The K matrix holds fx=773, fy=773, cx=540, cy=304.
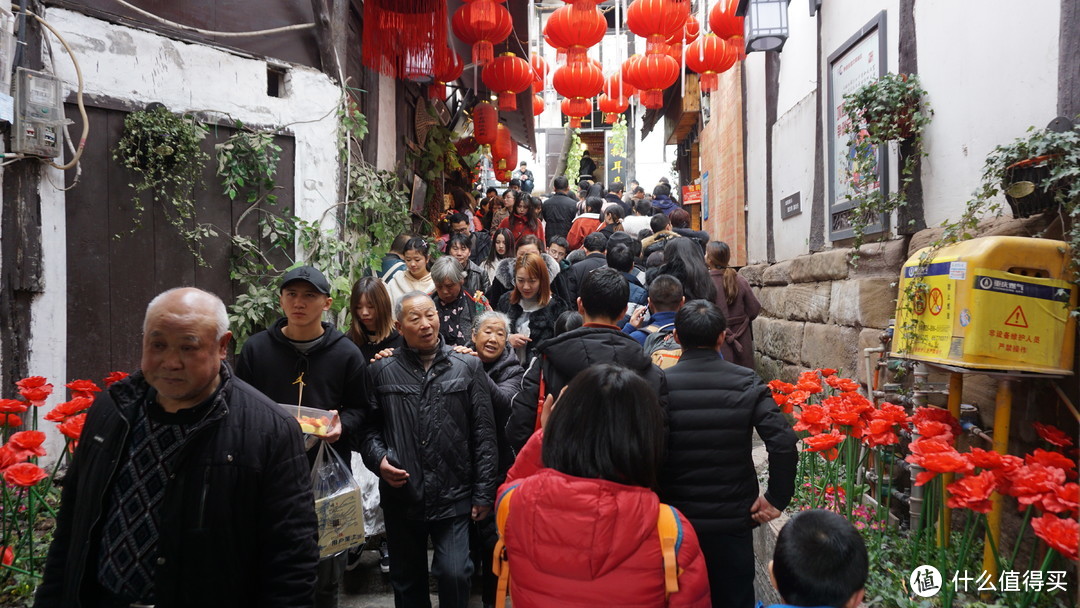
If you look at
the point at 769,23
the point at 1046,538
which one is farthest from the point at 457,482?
the point at 769,23

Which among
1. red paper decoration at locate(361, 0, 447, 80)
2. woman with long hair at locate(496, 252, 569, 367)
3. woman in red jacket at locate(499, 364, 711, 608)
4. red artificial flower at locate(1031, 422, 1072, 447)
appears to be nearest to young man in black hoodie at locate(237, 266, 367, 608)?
woman in red jacket at locate(499, 364, 711, 608)

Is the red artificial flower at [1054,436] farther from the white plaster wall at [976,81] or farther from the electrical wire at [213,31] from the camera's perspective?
the electrical wire at [213,31]

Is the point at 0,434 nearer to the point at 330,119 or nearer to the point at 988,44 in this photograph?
the point at 330,119

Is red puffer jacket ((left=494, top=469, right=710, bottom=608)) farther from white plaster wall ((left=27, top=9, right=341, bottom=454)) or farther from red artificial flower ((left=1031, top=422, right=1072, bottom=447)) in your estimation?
white plaster wall ((left=27, top=9, right=341, bottom=454))

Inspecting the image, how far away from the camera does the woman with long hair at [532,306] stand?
570cm

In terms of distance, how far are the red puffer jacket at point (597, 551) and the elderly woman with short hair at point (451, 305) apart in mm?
3407

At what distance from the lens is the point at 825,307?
6.88m

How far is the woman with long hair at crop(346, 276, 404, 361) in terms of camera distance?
184 inches

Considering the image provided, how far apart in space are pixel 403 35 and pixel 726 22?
378 cm

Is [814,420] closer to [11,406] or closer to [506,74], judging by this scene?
[11,406]

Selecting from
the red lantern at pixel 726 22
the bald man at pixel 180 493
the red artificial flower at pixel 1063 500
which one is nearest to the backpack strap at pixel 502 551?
the bald man at pixel 180 493

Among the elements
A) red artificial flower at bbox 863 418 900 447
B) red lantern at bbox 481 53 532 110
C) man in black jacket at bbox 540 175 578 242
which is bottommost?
red artificial flower at bbox 863 418 900 447

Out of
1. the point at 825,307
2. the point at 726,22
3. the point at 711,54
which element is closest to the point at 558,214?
the point at 711,54

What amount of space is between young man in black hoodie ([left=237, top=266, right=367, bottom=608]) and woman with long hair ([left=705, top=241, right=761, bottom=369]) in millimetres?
3571
